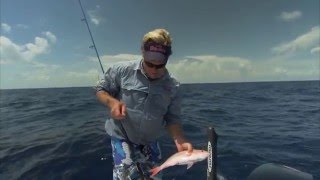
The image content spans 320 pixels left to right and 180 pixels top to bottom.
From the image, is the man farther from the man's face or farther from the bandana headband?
the bandana headband

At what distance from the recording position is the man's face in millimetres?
4293

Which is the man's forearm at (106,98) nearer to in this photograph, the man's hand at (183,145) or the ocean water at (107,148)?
the man's hand at (183,145)

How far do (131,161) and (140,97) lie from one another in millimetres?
917

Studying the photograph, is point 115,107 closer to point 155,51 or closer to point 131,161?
point 155,51

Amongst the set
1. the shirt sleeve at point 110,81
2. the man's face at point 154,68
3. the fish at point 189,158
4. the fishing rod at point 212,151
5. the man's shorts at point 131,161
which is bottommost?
the man's shorts at point 131,161

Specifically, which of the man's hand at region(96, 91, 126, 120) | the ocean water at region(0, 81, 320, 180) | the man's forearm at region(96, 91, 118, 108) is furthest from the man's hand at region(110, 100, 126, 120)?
the ocean water at region(0, 81, 320, 180)

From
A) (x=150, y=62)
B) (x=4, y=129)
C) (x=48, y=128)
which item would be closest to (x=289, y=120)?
(x=48, y=128)

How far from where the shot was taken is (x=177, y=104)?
4871mm

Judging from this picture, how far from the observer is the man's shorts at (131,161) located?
4.70 m

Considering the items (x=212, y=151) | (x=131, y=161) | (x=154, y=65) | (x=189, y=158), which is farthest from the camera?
(x=131, y=161)

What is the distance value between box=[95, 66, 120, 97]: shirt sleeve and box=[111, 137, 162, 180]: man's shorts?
2.41ft

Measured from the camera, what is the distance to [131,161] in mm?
4766

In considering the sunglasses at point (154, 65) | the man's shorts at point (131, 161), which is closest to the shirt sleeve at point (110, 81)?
the sunglasses at point (154, 65)

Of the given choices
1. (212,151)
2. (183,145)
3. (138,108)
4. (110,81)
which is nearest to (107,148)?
(110,81)
